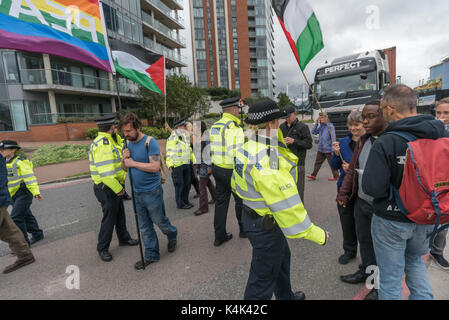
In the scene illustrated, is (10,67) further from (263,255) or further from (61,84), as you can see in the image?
(263,255)

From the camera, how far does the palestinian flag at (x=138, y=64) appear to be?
11.3 feet

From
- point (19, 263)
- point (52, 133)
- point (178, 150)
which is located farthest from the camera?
point (52, 133)

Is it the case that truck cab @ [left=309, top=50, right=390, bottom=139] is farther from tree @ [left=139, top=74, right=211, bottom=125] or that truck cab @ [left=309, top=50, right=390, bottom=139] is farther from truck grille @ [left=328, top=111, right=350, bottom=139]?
tree @ [left=139, top=74, right=211, bottom=125]

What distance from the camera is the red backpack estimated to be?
154 centimetres

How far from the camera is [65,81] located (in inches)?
819

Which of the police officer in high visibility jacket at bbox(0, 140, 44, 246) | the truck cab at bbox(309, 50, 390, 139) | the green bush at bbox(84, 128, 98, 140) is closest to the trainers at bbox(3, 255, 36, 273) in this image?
the police officer in high visibility jacket at bbox(0, 140, 44, 246)

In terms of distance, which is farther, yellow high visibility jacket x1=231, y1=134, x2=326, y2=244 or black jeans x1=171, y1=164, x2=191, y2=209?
black jeans x1=171, y1=164, x2=191, y2=209

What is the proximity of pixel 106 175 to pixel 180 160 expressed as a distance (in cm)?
198

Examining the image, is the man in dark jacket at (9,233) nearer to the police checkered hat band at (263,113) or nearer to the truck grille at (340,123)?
the police checkered hat band at (263,113)

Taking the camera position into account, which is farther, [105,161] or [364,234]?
[105,161]

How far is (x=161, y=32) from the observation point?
109ft

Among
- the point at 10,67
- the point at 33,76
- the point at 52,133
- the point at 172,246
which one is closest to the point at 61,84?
the point at 33,76

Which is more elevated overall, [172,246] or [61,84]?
[61,84]
